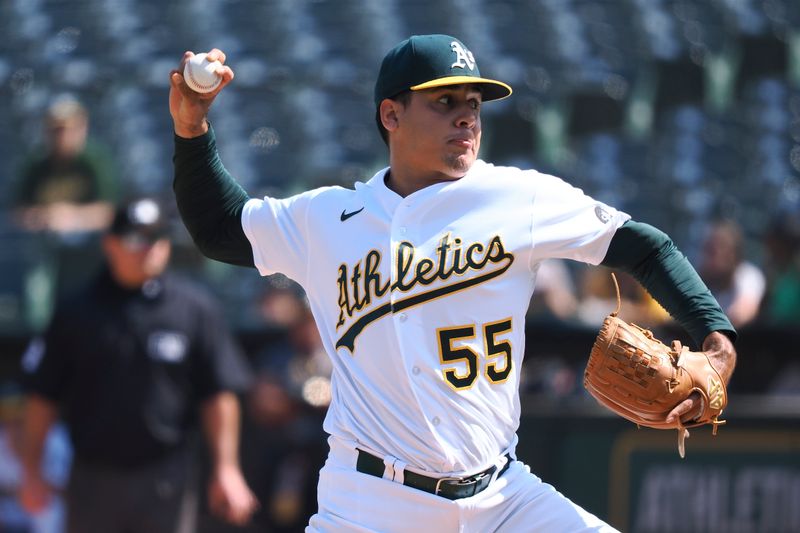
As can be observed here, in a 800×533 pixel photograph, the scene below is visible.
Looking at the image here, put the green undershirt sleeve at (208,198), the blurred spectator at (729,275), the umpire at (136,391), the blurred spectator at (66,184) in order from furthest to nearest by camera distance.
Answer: the blurred spectator at (66,184) → the blurred spectator at (729,275) → the umpire at (136,391) → the green undershirt sleeve at (208,198)

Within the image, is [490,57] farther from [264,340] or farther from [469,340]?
[469,340]

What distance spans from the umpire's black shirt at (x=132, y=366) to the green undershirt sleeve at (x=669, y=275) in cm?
295

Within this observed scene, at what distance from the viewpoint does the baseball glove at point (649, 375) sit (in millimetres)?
3014

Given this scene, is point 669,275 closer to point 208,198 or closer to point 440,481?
point 440,481

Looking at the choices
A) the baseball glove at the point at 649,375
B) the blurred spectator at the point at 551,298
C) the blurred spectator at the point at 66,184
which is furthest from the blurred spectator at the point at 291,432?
the baseball glove at the point at 649,375

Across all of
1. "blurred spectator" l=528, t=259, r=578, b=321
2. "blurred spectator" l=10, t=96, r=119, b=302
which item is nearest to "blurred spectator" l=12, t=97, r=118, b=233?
"blurred spectator" l=10, t=96, r=119, b=302

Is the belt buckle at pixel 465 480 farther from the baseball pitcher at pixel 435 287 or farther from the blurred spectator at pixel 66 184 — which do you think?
the blurred spectator at pixel 66 184

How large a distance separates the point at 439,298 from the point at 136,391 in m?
2.89

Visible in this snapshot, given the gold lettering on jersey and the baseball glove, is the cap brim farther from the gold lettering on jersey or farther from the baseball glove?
the baseball glove

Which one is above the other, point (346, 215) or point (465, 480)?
point (346, 215)

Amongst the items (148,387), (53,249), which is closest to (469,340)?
(148,387)

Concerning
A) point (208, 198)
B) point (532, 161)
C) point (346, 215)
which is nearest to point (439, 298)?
point (346, 215)

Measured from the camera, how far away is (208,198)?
3.32 meters

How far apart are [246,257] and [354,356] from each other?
453 millimetres
